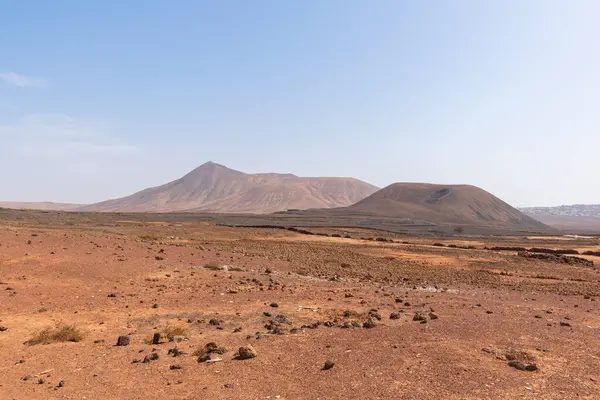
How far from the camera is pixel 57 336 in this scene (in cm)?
1110

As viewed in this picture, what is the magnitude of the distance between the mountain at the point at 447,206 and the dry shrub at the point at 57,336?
129 m

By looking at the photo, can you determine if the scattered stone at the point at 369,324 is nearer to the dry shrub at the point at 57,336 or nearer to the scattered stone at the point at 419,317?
the scattered stone at the point at 419,317

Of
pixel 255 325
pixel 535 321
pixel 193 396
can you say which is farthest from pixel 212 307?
pixel 535 321

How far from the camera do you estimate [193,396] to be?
785 centimetres

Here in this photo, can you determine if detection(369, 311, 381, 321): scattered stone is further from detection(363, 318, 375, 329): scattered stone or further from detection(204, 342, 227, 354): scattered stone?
detection(204, 342, 227, 354): scattered stone

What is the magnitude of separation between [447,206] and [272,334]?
150103 mm

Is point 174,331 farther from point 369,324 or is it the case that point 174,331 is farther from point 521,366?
point 521,366

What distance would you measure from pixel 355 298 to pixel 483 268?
63.0ft

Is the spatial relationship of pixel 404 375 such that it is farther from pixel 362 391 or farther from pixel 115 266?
pixel 115 266

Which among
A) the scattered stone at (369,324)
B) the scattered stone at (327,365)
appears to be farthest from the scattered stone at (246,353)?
the scattered stone at (369,324)

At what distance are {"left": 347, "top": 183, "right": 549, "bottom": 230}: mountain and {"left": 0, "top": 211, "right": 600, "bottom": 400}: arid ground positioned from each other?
11927 centimetres

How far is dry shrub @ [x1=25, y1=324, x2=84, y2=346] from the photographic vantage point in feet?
35.9

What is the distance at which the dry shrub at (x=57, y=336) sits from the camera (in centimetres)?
1093

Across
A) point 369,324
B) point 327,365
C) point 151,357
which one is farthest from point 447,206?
point 151,357
